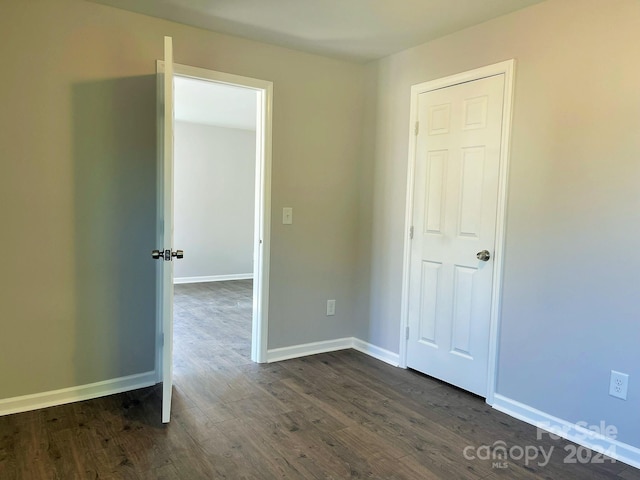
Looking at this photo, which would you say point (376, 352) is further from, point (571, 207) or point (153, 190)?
point (153, 190)

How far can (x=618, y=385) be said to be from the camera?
2.21 m

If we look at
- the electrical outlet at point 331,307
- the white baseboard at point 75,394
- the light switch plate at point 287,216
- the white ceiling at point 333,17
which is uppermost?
the white ceiling at point 333,17

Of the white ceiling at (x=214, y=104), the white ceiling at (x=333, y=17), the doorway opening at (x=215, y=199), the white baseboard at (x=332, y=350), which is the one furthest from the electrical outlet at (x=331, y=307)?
the white ceiling at (x=333, y=17)

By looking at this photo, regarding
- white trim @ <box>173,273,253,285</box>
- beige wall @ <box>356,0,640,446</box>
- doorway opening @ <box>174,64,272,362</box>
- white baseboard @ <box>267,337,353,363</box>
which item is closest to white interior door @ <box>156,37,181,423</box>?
white baseboard @ <box>267,337,353,363</box>

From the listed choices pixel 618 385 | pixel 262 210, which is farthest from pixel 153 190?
pixel 618 385

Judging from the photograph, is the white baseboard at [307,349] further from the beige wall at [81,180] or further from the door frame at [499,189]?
the door frame at [499,189]

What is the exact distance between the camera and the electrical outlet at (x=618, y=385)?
2.18 meters

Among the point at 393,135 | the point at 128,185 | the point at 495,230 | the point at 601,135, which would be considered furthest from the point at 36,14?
the point at 601,135

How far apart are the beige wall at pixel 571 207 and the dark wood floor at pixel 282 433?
34 cm

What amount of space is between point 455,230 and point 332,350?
4.88 ft

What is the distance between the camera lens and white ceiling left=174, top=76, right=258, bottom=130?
14.6 feet

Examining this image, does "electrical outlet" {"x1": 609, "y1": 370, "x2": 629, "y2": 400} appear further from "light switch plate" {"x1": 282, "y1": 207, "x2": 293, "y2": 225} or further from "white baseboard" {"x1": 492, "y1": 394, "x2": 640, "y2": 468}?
"light switch plate" {"x1": 282, "y1": 207, "x2": 293, "y2": 225}

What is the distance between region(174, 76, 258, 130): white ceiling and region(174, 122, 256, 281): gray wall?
0.96 ft

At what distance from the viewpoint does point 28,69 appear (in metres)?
2.44
